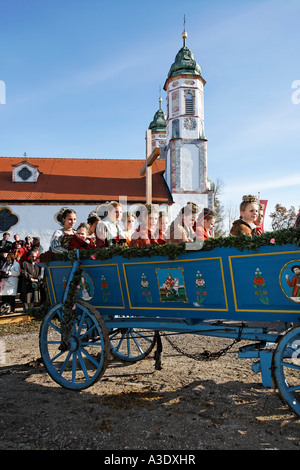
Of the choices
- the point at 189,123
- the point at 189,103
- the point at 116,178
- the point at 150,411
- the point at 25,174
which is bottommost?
the point at 150,411

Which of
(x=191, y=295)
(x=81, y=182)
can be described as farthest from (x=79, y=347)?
(x=81, y=182)

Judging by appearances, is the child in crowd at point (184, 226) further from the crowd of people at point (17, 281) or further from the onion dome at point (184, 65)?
the onion dome at point (184, 65)

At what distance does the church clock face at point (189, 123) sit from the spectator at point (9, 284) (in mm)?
18664

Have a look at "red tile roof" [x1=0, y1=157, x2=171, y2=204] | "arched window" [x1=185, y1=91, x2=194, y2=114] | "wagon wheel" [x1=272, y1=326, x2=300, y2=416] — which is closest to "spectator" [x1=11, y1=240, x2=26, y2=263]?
"wagon wheel" [x1=272, y1=326, x2=300, y2=416]

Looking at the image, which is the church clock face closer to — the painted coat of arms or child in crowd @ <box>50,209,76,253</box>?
child in crowd @ <box>50,209,76,253</box>

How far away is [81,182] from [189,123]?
28.3ft

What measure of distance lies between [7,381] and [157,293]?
7.60ft

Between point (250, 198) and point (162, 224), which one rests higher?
point (250, 198)

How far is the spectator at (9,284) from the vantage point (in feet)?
29.6

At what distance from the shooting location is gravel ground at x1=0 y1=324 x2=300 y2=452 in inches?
116

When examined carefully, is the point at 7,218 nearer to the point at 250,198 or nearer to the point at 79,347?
the point at 79,347

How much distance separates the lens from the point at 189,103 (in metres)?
25.2

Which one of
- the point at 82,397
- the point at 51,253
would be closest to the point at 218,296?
the point at 82,397

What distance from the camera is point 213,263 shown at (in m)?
3.48
